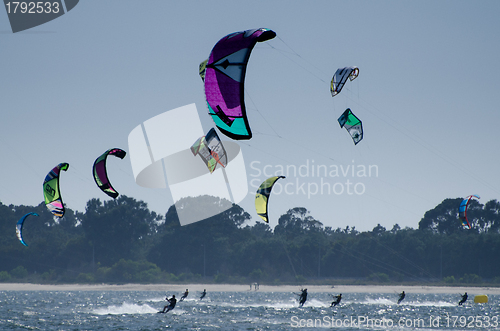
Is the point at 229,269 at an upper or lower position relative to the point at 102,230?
lower

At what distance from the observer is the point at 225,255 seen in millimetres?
68188

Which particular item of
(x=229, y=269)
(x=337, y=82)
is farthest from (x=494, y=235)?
(x=337, y=82)

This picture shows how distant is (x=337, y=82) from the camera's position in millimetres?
22781

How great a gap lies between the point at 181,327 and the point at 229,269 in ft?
145

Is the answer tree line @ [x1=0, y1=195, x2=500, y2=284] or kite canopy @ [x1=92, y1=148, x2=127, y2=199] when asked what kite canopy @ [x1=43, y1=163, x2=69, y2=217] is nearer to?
kite canopy @ [x1=92, y1=148, x2=127, y2=199]

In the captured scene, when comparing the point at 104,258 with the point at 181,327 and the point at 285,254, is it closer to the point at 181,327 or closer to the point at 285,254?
the point at 285,254

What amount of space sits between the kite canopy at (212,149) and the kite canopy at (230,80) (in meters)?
9.02

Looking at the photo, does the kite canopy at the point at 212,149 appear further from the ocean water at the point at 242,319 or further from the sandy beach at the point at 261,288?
the sandy beach at the point at 261,288

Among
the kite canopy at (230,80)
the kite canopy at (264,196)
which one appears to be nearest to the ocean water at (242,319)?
→ the kite canopy at (264,196)

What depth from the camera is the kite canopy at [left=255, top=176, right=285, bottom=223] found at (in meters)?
23.5

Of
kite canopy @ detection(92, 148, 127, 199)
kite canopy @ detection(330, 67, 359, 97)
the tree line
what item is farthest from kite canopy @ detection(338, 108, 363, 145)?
the tree line

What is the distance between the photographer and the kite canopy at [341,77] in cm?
2239

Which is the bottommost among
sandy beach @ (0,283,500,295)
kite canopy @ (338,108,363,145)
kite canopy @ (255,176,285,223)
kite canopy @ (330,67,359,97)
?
sandy beach @ (0,283,500,295)

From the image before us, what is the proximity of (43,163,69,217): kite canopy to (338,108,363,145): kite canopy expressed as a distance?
11.8m
